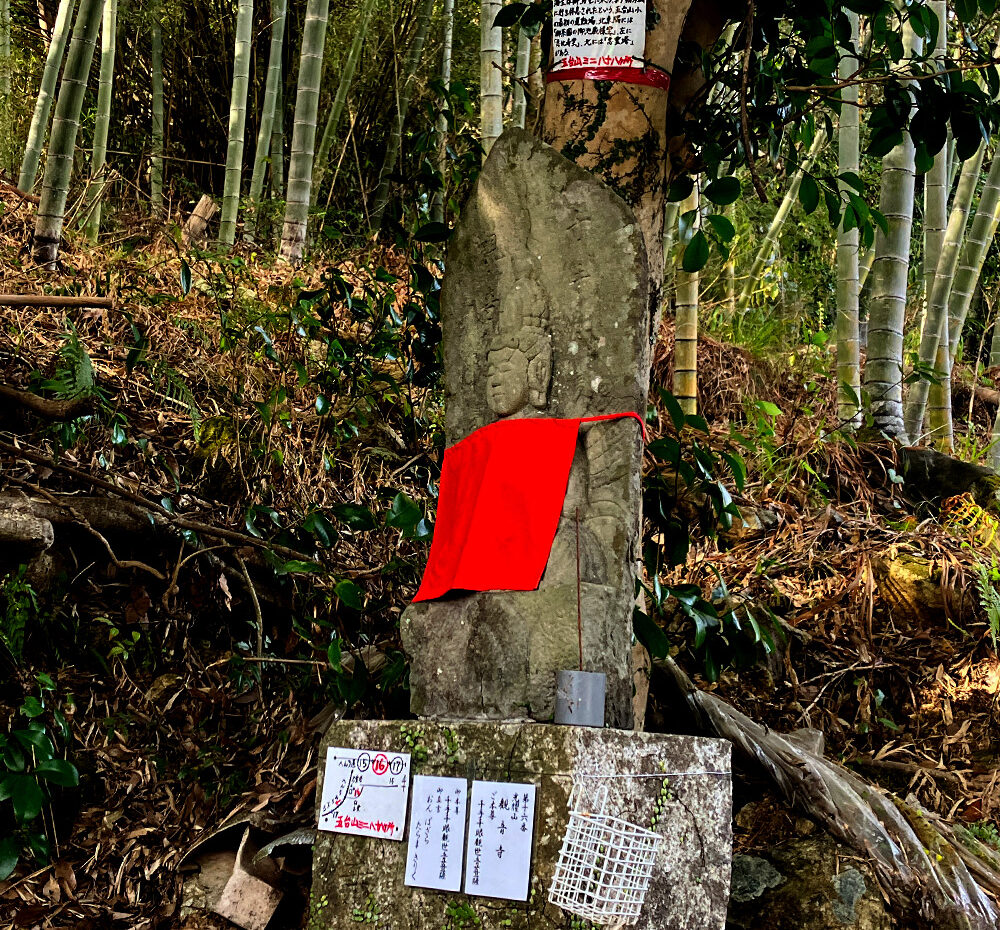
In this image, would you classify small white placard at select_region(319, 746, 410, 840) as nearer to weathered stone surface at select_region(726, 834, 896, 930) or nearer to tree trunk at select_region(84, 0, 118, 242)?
weathered stone surface at select_region(726, 834, 896, 930)

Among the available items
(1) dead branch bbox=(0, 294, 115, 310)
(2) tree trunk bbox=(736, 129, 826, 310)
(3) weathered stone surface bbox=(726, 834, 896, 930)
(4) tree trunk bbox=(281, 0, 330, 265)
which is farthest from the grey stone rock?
(2) tree trunk bbox=(736, 129, 826, 310)

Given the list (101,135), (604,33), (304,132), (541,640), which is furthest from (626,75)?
(101,135)

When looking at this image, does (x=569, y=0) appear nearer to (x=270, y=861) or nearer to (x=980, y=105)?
(x=980, y=105)

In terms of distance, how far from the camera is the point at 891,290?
16.4 feet

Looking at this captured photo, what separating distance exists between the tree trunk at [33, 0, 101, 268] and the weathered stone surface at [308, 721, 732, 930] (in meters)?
3.50

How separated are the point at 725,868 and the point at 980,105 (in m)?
2.04

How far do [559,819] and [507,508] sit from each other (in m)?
0.71

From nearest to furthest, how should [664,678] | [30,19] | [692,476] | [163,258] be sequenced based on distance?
[692,476], [664,678], [163,258], [30,19]

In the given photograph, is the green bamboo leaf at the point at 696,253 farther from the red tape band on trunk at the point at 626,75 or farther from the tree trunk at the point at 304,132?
the tree trunk at the point at 304,132

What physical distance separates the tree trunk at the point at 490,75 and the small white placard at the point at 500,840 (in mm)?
3290

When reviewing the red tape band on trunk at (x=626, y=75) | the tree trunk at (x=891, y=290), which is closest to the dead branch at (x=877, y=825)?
the red tape band on trunk at (x=626, y=75)

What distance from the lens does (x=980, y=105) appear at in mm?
2740

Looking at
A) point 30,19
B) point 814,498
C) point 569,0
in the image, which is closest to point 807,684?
point 814,498

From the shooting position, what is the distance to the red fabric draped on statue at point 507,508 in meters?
2.32
